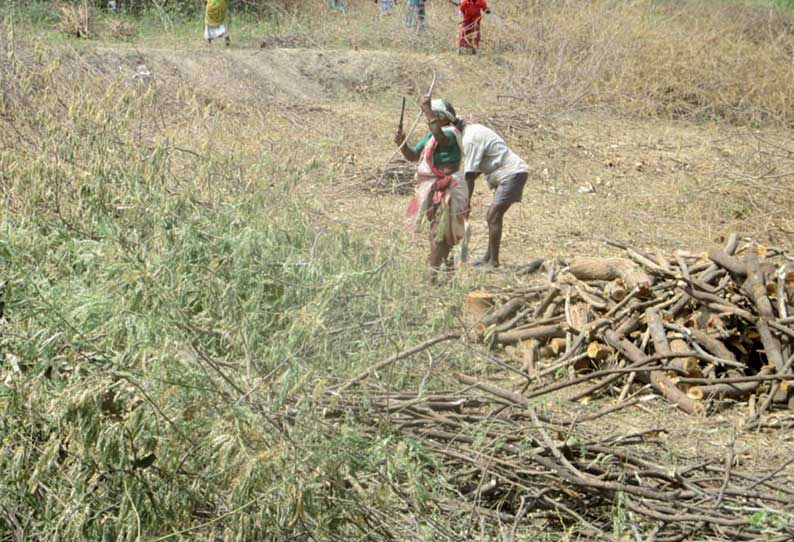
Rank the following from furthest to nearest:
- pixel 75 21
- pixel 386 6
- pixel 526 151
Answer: pixel 386 6 < pixel 75 21 < pixel 526 151

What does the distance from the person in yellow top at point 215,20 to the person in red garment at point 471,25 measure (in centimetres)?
336

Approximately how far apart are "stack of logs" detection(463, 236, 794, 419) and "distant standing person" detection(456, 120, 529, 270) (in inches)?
35.1

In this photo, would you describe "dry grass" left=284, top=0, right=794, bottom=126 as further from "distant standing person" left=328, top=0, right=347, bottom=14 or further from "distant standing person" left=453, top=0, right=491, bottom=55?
"distant standing person" left=328, top=0, right=347, bottom=14

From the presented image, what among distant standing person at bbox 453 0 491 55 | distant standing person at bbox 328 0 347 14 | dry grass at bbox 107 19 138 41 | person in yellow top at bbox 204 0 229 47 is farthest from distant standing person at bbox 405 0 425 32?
dry grass at bbox 107 19 138 41

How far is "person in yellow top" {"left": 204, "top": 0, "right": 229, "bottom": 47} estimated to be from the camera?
14.0 metres

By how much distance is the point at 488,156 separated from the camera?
6.70 m

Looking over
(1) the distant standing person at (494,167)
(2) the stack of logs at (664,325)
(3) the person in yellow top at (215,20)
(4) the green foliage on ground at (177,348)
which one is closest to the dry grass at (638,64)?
(3) the person in yellow top at (215,20)

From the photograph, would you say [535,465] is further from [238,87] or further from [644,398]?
[238,87]

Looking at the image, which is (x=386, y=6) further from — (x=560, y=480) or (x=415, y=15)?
(x=560, y=480)

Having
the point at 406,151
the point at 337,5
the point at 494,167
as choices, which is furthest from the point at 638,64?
the point at 406,151

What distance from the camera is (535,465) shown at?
353 centimetres

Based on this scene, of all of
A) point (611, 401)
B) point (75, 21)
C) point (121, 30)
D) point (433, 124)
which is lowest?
point (611, 401)

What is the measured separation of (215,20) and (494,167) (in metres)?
8.61

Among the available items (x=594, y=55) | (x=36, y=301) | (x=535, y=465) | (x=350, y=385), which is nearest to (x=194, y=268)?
(x=36, y=301)
